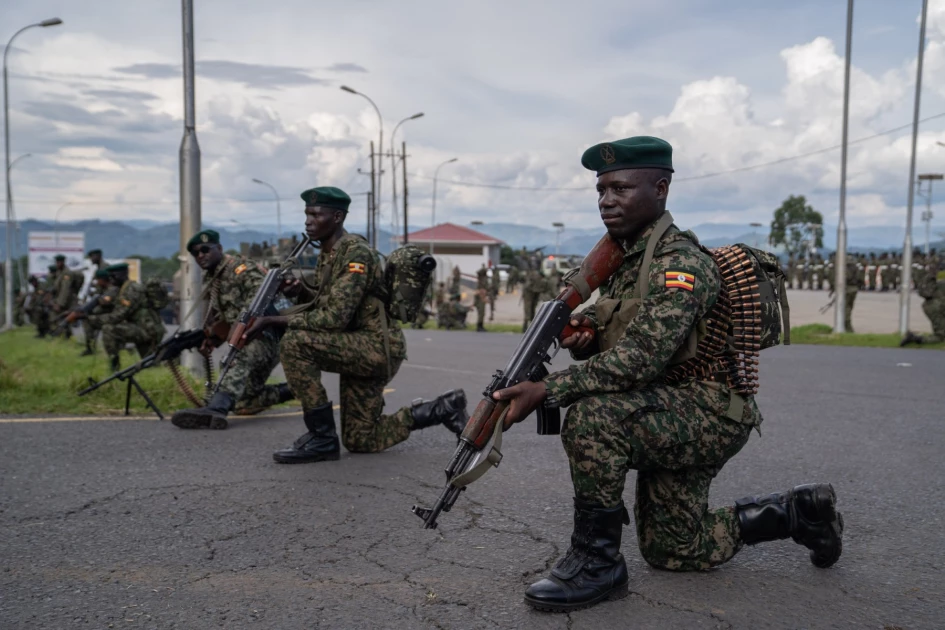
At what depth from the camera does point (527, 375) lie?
3.52 metres

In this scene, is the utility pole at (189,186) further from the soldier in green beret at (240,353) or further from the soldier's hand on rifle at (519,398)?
the soldier's hand on rifle at (519,398)

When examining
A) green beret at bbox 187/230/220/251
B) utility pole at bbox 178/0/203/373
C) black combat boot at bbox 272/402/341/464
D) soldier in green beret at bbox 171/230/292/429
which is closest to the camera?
black combat boot at bbox 272/402/341/464

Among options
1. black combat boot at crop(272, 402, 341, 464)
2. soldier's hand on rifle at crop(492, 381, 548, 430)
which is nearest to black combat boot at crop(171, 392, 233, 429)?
black combat boot at crop(272, 402, 341, 464)

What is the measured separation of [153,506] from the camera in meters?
4.82

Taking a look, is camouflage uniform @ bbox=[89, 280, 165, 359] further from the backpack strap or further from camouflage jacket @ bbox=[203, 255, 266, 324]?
the backpack strap

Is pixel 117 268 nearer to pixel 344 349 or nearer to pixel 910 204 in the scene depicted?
pixel 344 349

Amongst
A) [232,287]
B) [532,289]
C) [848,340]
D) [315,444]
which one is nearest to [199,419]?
[232,287]

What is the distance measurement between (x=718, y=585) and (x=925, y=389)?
693 cm

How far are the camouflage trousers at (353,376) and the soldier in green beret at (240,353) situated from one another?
1.46m

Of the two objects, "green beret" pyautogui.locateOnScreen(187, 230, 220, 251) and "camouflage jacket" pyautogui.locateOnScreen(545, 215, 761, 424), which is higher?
"green beret" pyautogui.locateOnScreen(187, 230, 220, 251)

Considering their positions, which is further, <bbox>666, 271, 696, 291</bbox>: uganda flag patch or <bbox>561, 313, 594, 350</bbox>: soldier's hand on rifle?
<bbox>561, 313, 594, 350</bbox>: soldier's hand on rifle

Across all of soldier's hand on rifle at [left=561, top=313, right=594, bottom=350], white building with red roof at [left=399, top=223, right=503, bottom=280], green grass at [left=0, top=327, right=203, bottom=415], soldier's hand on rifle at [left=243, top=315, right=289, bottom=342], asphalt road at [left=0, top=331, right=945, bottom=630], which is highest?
white building with red roof at [left=399, top=223, right=503, bottom=280]

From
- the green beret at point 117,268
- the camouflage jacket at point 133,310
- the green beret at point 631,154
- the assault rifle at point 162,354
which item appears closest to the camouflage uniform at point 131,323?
the camouflage jacket at point 133,310

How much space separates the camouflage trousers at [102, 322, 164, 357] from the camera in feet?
38.8
